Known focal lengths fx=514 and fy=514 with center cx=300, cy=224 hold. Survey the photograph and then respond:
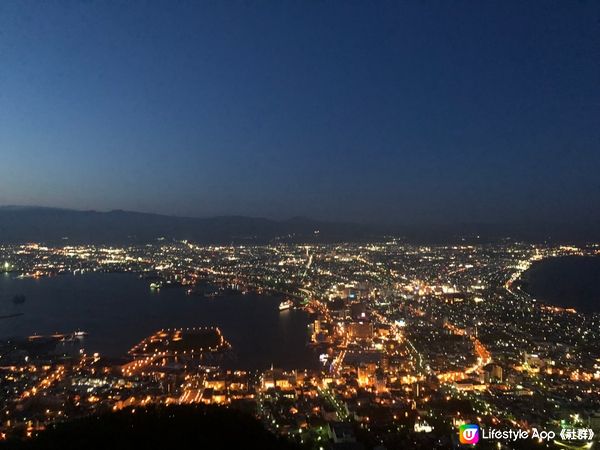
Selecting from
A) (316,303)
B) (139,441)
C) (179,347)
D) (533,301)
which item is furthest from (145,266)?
(139,441)

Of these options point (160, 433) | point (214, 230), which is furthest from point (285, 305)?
point (214, 230)

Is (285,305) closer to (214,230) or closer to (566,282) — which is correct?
(566,282)

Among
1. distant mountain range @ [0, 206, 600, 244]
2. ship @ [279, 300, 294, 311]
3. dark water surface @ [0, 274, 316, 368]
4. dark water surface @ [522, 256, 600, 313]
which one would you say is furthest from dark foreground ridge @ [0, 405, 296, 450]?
distant mountain range @ [0, 206, 600, 244]

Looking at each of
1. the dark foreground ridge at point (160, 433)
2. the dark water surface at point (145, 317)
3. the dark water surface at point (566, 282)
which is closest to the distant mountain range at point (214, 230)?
the dark water surface at point (566, 282)

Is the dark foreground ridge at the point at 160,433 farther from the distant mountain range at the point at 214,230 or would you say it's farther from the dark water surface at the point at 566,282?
the distant mountain range at the point at 214,230

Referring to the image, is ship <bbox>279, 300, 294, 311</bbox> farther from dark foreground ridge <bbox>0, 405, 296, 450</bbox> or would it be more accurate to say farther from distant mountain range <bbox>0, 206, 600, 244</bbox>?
distant mountain range <bbox>0, 206, 600, 244</bbox>

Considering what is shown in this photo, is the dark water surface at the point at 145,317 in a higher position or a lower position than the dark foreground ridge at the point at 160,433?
lower

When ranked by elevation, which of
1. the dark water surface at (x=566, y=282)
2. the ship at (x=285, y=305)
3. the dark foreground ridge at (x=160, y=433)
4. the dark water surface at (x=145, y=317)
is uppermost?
the dark water surface at (x=566, y=282)
